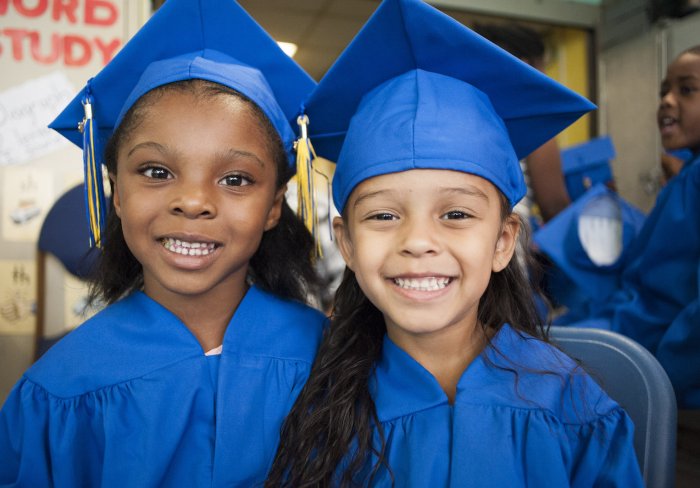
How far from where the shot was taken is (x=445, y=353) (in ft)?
3.58

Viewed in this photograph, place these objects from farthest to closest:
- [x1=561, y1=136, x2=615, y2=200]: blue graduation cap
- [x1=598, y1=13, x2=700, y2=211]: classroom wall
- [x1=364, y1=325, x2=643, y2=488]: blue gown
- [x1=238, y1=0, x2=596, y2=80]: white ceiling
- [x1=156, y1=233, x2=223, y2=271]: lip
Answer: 1. [x1=598, y1=13, x2=700, y2=211]: classroom wall
2. [x1=238, y1=0, x2=596, y2=80]: white ceiling
3. [x1=561, y1=136, x2=615, y2=200]: blue graduation cap
4. [x1=156, y1=233, x2=223, y2=271]: lip
5. [x1=364, y1=325, x2=643, y2=488]: blue gown

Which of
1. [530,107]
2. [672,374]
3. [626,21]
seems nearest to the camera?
[530,107]

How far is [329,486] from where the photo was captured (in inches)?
39.6

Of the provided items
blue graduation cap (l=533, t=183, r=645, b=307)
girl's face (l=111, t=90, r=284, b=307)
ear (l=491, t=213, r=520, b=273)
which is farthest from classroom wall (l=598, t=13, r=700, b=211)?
girl's face (l=111, t=90, r=284, b=307)

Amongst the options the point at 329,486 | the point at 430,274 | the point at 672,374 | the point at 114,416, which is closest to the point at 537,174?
the point at 672,374

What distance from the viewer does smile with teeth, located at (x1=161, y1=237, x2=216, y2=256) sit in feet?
3.49

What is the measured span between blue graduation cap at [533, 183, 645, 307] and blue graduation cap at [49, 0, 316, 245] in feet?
3.49

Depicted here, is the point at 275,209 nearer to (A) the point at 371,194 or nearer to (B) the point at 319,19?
(A) the point at 371,194

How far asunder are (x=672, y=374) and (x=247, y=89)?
135 cm

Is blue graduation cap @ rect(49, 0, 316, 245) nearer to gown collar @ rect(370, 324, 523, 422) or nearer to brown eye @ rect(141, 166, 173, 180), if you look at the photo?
brown eye @ rect(141, 166, 173, 180)

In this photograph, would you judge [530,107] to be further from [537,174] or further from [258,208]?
[537,174]

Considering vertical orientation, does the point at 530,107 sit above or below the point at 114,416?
above

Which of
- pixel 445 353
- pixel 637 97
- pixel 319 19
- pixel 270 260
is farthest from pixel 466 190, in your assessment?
pixel 637 97

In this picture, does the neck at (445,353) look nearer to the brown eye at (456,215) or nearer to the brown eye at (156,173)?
the brown eye at (456,215)
